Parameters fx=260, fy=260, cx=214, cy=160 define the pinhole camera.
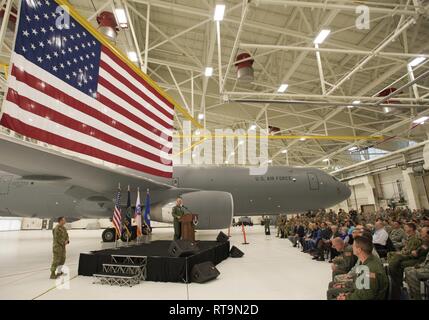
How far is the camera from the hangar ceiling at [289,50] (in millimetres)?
9211

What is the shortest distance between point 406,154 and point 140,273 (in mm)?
26408

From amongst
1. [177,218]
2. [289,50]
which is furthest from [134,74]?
[289,50]

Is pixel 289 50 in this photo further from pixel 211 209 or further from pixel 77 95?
pixel 77 95

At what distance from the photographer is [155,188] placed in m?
10.2

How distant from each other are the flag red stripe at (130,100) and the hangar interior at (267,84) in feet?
6.12

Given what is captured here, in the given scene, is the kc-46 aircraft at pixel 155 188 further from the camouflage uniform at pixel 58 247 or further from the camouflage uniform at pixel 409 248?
the camouflage uniform at pixel 409 248

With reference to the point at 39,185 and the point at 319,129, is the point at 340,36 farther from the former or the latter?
the point at 39,185

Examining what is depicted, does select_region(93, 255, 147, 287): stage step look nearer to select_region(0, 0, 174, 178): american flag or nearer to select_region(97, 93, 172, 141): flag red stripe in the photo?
select_region(0, 0, 174, 178): american flag

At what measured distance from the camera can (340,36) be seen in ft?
39.7

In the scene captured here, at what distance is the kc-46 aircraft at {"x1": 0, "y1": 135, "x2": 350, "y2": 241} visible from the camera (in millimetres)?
6360

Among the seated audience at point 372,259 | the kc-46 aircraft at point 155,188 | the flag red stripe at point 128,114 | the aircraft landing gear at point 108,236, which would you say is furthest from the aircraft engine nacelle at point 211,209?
the aircraft landing gear at point 108,236

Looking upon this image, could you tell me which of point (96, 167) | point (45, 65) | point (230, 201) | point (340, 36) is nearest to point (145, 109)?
point (96, 167)

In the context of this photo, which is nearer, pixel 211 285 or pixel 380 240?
pixel 211 285

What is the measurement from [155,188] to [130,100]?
3.80m
